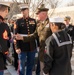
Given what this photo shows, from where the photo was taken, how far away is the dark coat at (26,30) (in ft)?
21.1

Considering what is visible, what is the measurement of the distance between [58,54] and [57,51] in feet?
0.17

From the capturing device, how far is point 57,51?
4320 millimetres

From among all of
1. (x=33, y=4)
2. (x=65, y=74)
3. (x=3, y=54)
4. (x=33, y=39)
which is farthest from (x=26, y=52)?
(x=33, y=4)

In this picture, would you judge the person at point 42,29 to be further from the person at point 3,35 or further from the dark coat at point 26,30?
the person at point 3,35

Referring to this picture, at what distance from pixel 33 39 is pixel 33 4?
8887 mm

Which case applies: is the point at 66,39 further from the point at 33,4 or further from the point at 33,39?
the point at 33,4

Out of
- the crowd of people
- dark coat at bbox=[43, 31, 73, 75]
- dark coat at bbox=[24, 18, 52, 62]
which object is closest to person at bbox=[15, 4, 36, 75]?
the crowd of people

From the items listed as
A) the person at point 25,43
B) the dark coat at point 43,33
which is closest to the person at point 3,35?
the dark coat at point 43,33

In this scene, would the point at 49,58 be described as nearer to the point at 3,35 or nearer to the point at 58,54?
the point at 58,54

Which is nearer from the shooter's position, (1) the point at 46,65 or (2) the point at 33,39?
(1) the point at 46,65

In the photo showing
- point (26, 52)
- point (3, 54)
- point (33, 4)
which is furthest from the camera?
point (33, 4)

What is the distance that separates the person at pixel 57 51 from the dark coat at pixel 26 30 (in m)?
2.04

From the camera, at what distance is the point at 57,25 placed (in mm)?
4336

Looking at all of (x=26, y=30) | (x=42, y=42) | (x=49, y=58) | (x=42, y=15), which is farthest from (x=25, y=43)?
(x=49, y=58)
